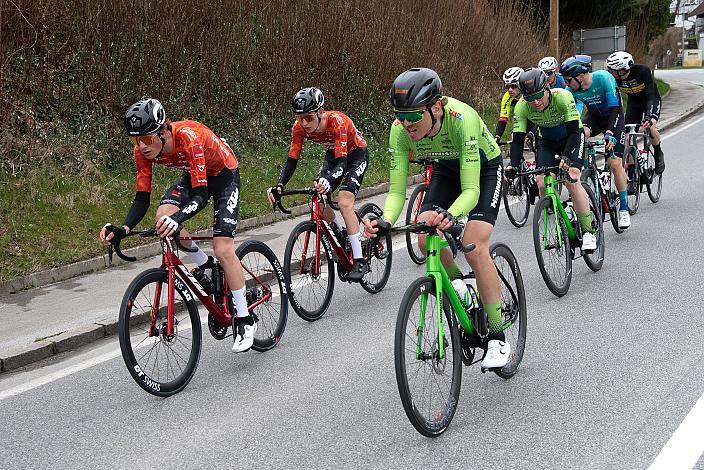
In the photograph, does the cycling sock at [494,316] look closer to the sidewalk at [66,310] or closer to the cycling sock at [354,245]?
the cycling sock at [354,245]

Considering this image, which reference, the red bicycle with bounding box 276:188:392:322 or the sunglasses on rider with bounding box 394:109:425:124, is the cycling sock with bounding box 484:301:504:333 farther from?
the red bicycle with bounding box 276:188:392:322

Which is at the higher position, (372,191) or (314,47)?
(314,47)

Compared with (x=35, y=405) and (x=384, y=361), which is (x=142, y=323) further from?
(x=384, y=361)

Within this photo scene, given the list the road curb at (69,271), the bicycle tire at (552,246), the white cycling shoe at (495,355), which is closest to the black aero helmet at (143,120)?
the white cycling shoe at (495,355)

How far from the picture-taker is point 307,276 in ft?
24.2

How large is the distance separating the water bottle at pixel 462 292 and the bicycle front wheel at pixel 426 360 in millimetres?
272

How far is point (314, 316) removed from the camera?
729 cm

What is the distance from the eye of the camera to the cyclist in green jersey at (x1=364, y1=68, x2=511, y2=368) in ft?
15.2

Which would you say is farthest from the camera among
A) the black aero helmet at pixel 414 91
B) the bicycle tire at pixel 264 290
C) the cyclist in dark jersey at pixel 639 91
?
the cyclist in dark jersey at pixel 639 91

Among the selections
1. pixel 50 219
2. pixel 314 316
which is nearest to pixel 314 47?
pixel 50 219

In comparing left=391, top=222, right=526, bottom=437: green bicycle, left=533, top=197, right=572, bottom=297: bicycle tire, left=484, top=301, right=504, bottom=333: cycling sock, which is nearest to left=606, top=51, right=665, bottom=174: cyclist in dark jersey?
left=533, top=197, right=572, bottom=297: bicycle tire

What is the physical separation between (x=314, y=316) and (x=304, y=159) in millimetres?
8473

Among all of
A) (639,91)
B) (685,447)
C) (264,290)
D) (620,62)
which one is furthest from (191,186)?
(639,91)

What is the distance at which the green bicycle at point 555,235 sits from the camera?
739cm
